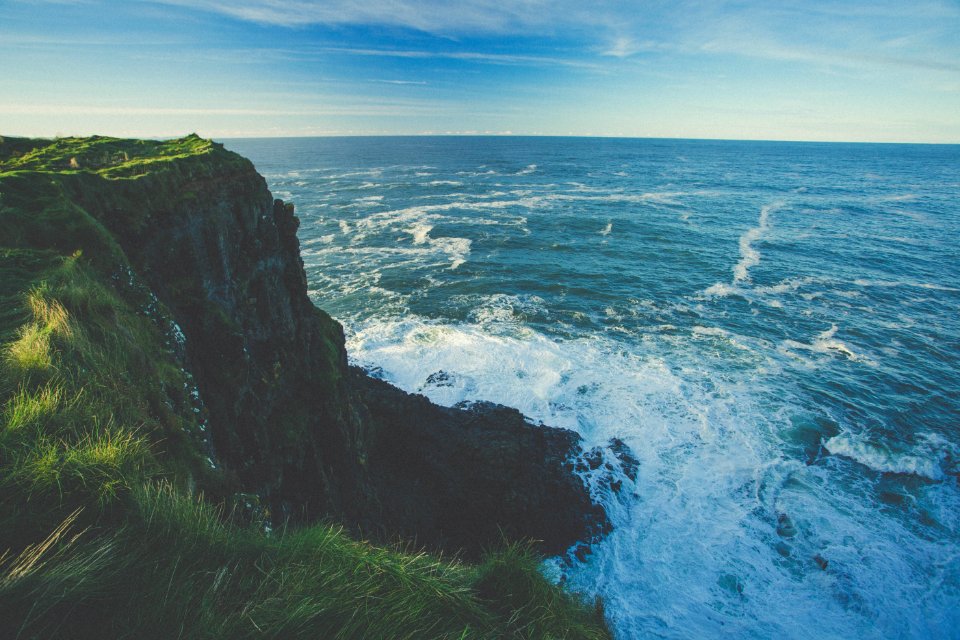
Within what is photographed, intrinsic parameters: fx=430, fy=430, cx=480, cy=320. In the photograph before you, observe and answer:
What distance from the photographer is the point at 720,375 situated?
27328 mm

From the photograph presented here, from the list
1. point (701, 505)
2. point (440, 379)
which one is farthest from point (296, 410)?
point (701, 505)

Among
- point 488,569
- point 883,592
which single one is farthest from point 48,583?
point 883,592

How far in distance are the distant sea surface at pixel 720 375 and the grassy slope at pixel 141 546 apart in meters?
12.7

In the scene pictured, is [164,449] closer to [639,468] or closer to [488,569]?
[488,569]

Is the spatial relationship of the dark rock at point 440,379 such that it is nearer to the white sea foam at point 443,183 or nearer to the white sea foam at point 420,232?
the white sea foam at point 420,232

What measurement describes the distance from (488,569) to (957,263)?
2647 inches

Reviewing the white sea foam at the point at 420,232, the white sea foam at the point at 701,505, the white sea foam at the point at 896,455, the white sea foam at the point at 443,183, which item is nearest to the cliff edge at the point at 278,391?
the white sea foam at the point at 701,505

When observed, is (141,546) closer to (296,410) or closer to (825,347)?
(296,410)

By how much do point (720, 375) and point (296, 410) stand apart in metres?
24.9

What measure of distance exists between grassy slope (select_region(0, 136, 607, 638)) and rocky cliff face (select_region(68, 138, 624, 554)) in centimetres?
404

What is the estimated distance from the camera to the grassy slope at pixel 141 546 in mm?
3658

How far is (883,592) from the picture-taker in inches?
603

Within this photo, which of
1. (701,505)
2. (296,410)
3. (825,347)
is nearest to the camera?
(296,410)

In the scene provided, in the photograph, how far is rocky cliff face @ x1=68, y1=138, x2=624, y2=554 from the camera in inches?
478
